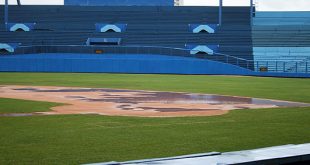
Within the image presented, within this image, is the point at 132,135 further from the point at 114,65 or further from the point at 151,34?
the point at 151,34

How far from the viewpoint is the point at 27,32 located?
5450 centimetres

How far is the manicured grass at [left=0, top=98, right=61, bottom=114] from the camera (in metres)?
15.2

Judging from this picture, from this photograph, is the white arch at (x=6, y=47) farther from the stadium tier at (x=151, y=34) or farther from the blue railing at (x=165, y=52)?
the blue railing at (x=165, y=52)

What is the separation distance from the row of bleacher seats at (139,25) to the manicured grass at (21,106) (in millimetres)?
34564

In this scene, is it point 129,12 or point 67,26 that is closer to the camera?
point 67,26

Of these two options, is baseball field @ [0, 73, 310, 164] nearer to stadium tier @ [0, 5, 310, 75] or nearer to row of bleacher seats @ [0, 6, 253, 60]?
stadium tier @ [0, 5, 310, 75]

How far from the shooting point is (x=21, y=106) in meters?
16.5

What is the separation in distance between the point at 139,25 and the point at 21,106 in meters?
40.6

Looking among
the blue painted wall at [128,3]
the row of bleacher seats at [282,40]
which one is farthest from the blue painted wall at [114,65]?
the blue painted wall at [128,3]

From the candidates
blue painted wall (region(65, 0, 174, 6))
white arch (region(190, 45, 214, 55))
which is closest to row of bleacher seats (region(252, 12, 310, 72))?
white arch (region(190, 45, 214, 55))

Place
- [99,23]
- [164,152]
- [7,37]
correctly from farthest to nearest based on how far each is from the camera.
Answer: [99,23] → [7,37] → [164,152]

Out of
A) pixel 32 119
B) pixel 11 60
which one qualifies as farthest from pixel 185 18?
pixel 32 119

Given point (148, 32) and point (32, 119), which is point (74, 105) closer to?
point (32, 119)

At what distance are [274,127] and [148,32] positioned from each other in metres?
43.7
